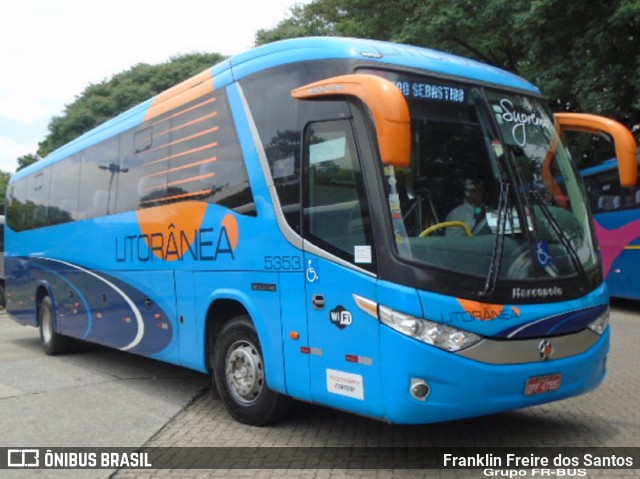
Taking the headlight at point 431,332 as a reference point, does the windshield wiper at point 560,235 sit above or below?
above

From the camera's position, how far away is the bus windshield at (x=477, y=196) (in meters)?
4.62

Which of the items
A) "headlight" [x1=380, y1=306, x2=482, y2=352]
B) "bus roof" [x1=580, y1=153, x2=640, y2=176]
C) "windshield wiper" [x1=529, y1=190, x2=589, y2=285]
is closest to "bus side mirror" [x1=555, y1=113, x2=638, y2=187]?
"windshield wiper" [x1=529, y1=190, x2=589, y2=285]

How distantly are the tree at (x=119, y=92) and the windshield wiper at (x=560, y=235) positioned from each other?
3402 cm

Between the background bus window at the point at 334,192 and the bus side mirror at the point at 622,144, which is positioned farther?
the bus side mirror at the point at 622,144

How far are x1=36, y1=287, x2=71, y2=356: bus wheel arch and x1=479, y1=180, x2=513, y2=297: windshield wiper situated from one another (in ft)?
27.9

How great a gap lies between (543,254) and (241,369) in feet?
9.31

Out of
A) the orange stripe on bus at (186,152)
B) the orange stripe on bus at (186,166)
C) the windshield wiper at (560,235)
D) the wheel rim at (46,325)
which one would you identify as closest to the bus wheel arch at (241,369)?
the orange stripe on bus at (186,166)

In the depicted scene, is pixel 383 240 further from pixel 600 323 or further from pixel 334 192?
pixel 600 323

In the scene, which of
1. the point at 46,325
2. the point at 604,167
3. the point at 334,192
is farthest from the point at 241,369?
the point at 604,167

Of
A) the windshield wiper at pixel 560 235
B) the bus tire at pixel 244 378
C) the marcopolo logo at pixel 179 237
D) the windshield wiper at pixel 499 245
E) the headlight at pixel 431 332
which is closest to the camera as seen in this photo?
the headlight at pixel 431 332

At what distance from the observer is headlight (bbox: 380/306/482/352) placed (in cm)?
438

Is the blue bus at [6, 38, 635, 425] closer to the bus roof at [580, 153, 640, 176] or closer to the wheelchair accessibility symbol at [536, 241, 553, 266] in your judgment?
the wheelchair accessibility symbol at [536, 241, 553, 266]

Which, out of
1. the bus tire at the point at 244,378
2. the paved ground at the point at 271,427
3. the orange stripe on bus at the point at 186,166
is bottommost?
the paved ground at the point at 271,427

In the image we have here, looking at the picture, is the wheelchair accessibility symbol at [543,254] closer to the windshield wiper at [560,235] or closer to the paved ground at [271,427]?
the windshield wiper at [560,235]
